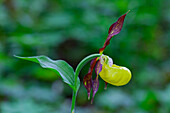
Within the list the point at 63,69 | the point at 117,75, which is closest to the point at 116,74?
the point at 117,75

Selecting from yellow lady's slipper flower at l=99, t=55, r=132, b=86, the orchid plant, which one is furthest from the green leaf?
yellow lady's slipper flower at l=99, t=55, r=132, b=86

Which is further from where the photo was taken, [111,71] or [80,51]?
[80,51]

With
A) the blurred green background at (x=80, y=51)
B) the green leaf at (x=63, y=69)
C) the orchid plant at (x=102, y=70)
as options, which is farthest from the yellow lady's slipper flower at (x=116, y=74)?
the blurred green background at (x=80, y=51)

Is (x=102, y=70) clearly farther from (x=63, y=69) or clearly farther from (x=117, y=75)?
(x=63, y=69)

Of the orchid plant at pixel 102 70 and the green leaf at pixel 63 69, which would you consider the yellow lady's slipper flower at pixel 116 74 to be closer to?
the orchid plant at pixel 102 70

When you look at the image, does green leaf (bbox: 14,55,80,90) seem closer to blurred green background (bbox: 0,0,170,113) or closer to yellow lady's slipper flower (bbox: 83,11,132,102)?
yellow lady's slipper flower (bbox: 83,11,132,102)

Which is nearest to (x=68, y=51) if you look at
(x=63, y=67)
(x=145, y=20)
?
(x=145, y=20)

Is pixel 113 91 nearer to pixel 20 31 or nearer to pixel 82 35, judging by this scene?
pixel 82 35

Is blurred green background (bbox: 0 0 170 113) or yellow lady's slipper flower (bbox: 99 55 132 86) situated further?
blurred green background (bbox: 0 0 170 113)
